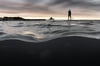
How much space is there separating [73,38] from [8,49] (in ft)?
5.59

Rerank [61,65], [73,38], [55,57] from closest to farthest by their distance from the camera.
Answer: [61,65] < [55,57] < [73,38]

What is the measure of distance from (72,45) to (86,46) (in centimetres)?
32

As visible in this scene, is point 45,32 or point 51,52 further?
point 45,32

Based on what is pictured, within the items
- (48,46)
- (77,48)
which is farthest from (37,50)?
(77,48)

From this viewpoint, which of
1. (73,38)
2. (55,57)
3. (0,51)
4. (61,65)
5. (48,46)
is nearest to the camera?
(61,65)

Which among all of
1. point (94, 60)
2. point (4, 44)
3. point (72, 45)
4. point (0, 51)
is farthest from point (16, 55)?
point (94, 60)

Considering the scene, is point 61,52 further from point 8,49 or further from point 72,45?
point 8,49

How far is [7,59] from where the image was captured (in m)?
3.00

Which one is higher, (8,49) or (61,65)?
(8,49)

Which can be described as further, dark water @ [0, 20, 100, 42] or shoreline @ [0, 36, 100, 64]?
dark water @ [0, 20, 100, 42]

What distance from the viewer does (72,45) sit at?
358 centimetres

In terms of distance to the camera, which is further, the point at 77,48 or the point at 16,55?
the point at 77,48

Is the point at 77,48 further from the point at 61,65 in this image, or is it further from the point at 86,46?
the point at 61,65

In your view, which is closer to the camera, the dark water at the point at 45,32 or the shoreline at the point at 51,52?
the shoreline at the point at 51,52
